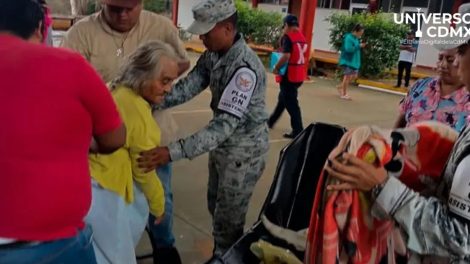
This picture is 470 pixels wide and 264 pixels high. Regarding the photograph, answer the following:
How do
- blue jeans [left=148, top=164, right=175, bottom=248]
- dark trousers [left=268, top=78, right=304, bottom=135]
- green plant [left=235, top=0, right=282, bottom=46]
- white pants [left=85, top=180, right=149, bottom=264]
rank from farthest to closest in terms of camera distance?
green plant [left=235, top=0, right=282, bottom=46] < dark trousers [left=268, top=78, right=304, bottom=135] < blue jeans [left=148, top=164, right=175, bottom=248] < white pants [left=85, top=180, right=149, bottom=264]

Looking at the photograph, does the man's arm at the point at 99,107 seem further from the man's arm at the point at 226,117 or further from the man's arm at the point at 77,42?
the man's arm at the point at 77,42

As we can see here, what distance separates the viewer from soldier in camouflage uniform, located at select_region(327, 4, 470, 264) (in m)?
1.18

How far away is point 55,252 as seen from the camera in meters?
1.36

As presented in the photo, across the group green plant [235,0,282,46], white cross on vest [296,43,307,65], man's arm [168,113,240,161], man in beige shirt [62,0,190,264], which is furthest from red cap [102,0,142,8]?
green plant [235,0,282,46]

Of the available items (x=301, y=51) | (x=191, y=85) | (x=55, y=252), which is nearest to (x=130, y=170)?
(x=55, y=252)

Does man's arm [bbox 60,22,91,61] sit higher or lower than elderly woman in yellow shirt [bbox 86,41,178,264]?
higher

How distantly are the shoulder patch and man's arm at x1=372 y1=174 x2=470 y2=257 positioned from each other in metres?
1.00

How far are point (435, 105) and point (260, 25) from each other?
42.8 feet

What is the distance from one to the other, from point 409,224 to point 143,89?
1185 millimetres

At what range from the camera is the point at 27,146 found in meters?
1.21

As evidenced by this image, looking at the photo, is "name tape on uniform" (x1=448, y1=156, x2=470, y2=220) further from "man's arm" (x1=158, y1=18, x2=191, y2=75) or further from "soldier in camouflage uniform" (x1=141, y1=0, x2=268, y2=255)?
"man's arm" (x1=158, y1=18, x2=191, y2=75)

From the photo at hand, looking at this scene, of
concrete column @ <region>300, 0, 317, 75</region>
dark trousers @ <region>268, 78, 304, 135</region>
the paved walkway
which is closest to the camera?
the paved walkway

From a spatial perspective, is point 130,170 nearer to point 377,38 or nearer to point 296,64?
point 296,64

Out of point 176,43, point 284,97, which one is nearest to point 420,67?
point 284,97
